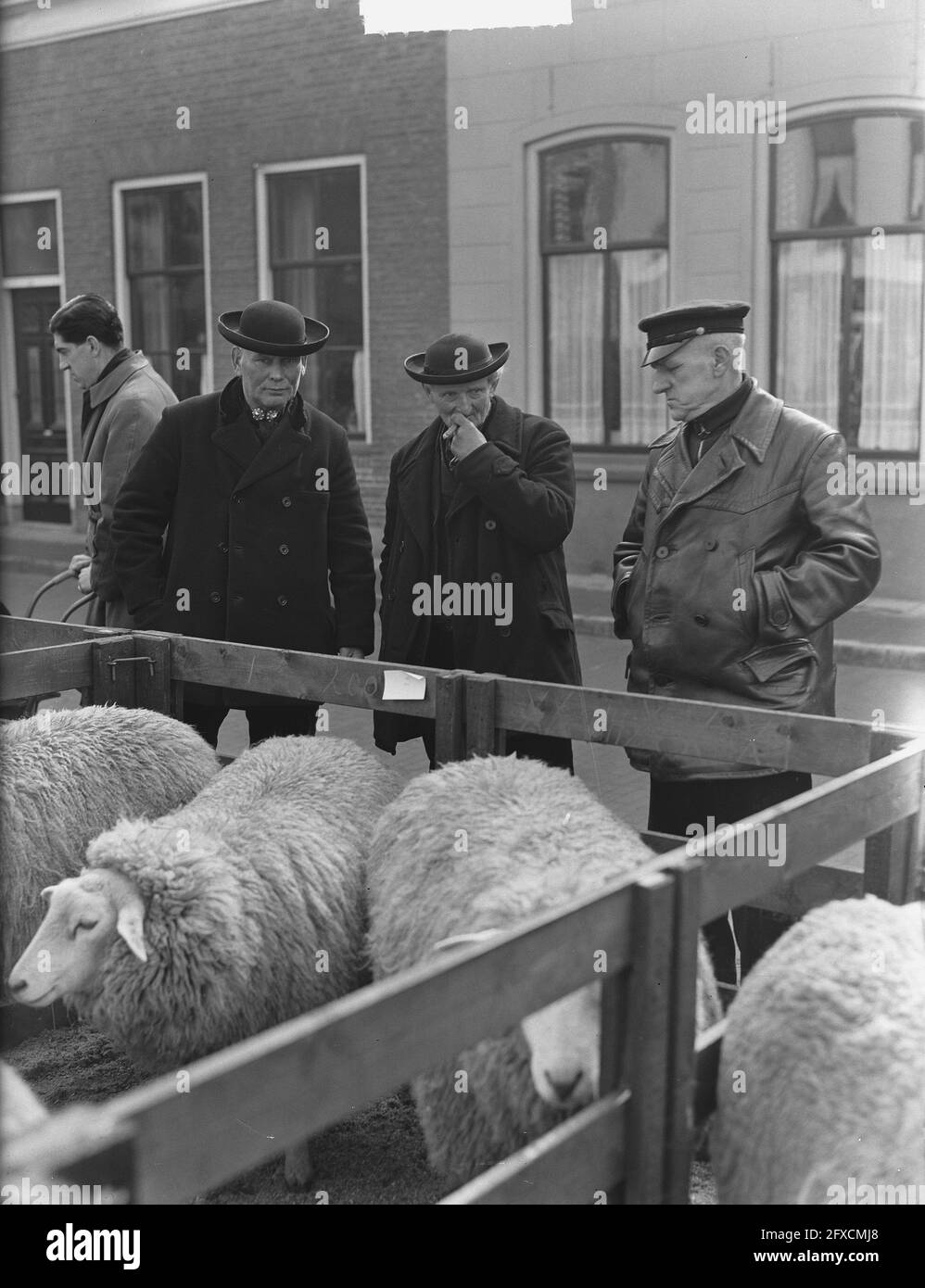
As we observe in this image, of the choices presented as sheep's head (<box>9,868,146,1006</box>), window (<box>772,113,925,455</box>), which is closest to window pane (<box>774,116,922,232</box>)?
window (<box>772,113,925,455</box>)

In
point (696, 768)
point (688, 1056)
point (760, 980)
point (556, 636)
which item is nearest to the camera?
point (688, 1056)

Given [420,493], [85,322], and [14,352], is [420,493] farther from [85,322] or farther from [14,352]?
[14,352]

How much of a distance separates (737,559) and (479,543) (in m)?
0.99

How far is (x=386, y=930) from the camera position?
10.1ft

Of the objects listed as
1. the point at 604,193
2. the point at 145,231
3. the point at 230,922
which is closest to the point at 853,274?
the point at 604,193

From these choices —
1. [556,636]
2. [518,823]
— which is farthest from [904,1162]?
[556,636]

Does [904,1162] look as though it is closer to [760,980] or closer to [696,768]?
[760,980]

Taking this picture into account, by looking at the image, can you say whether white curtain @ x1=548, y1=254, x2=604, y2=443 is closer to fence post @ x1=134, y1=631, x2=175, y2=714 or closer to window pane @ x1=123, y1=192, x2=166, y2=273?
window pane @ x1=123, y1=192, x2=166, y2=273

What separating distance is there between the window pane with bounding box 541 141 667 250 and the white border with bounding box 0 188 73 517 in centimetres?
592

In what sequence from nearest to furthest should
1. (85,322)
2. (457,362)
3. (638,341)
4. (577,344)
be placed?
(457,362)
(85,322)
(638,341)
(577,344)

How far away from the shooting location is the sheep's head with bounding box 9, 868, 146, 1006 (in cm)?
288

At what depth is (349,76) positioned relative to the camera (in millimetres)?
11977

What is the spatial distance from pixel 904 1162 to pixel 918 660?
715cm
